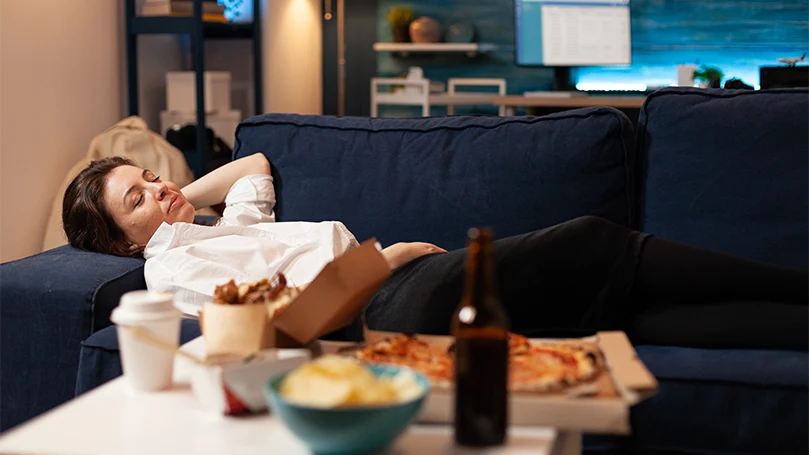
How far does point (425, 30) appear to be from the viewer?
6.14m

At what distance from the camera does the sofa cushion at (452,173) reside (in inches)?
87.7

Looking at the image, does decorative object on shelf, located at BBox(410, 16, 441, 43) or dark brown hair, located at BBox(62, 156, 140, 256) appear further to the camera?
decorative object on shelf, located at BBox(410, 16, 441, 43)

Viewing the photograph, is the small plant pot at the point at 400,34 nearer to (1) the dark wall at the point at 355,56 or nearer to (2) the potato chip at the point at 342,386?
(1) the dark wall at the point at 355,56

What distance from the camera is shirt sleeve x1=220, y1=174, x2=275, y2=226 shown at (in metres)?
2.39

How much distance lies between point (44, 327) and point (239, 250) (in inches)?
16.8

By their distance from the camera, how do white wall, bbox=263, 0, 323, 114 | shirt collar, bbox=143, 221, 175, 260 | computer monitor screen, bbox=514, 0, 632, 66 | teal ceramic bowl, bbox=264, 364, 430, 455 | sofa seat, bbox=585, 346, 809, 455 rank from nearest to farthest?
1. teal ceramic bowl, bbox=264, 364, 430, 455
2. sofa seat, bbox=585, 346, 809, 455
3. shirt collar, bbox=143, 221, 175, 260
4. white wall, bbox=263, 0, 323, 114
5. computer monitor screen, bbox=514, 0, 632, 66

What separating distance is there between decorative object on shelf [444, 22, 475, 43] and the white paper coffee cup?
5196mm

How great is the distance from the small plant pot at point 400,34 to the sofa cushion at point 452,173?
12.6 ft

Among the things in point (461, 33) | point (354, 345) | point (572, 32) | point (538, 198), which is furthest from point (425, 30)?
point (354, 345)

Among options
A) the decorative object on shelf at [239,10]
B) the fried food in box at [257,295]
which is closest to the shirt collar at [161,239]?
the fried food in box at [257,295]

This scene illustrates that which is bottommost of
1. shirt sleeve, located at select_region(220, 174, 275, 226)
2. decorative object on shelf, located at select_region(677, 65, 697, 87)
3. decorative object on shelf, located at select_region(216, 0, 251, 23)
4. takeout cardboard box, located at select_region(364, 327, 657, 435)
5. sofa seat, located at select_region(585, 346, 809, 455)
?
sofa seat, located at select_region(585, 346, 809, 455)

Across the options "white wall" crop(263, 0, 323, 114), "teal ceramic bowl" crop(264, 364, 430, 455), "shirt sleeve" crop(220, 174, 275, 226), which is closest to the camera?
"teal ceramic bowl" crop(264, 364, 430, 455)

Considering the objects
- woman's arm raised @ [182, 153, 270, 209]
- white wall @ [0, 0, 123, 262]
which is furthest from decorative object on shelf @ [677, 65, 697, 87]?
woman's arm raised @ [182, 153, 270, 209]

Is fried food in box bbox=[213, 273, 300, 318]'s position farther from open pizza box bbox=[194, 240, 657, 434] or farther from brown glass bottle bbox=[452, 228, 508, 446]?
brown glass bottle bbox=[452, 228, 508, 446]
